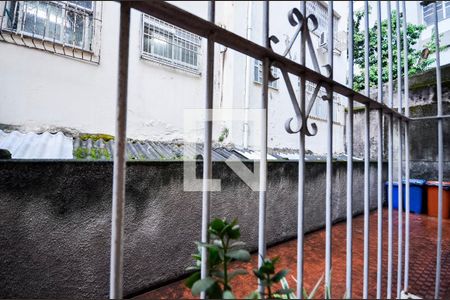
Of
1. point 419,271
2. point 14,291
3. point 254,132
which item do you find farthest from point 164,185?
point 254,132

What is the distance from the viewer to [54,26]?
406 cm

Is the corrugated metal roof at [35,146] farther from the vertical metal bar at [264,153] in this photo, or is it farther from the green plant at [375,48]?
the green plant at [375,48]

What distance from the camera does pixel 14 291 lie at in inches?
71.0

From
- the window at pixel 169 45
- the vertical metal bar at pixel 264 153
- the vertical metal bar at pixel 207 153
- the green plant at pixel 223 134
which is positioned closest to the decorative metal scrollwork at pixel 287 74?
the vertical metal bar at pixel 264 153

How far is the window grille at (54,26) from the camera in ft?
12.1

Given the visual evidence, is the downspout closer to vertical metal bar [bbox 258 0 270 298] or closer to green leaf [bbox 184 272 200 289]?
vertical metal bar [bbox 258 0 270 298]

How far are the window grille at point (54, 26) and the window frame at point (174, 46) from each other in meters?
0.94

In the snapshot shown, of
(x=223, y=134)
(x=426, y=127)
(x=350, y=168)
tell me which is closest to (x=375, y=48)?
(x=350, y=168)

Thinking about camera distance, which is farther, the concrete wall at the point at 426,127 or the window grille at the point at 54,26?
the concrete wall at the point at 426,127

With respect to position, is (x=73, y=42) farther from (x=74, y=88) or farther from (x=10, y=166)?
(x=10, y=166)

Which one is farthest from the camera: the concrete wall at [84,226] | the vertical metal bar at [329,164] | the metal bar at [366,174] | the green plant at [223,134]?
the green plant at [223,134]

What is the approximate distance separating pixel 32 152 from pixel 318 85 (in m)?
3.01

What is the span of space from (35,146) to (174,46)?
3731mm

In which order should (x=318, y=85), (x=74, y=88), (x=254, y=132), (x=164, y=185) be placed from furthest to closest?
1. (x=254, y=132)
2. (x=74, y=88)
3. (x=164, y=185)
4. (x=318, y=85)
